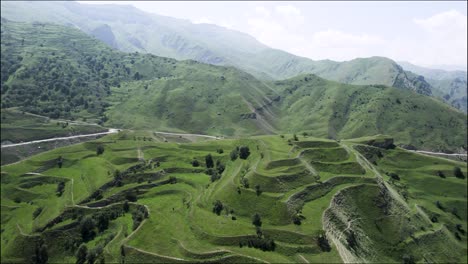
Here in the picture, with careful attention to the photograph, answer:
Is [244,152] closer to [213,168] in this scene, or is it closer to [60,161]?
[213,168]

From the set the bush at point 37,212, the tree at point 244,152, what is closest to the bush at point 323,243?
the tree at point 244,152

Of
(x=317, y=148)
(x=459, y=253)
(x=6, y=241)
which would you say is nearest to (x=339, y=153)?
(x=317, y=148)

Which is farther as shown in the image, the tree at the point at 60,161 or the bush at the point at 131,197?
the tree at the point at 60,161

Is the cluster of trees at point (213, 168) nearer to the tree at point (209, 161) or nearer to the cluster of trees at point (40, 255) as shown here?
the tree at point (209, 161)

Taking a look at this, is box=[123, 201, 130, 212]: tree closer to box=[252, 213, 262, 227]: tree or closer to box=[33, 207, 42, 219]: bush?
box=[33, 207, 42, 219]: bush

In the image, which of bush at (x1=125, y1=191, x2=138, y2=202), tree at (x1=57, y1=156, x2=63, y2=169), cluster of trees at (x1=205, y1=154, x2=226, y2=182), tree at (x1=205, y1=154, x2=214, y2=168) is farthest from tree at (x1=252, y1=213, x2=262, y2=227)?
tree at (x1=57, y1=156, x2=63, y2=169)

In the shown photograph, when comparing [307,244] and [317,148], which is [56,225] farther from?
[317,148]
